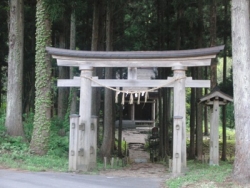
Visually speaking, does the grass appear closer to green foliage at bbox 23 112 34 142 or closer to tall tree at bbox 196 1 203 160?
green foliage at bbox 23 112 34 142

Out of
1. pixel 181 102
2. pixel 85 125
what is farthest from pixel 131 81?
pixel 85 125

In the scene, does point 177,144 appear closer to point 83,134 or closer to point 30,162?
point 83,134

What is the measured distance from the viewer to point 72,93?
19422mm

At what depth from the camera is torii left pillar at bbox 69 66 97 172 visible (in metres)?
11.4

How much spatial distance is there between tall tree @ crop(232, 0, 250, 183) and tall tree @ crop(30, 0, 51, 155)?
7.57 m

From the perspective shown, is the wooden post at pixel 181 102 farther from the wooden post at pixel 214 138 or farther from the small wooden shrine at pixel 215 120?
the wooden post at pixel 214 138

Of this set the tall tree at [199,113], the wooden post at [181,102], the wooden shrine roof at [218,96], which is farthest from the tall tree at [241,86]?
the tall tree at [199,113]

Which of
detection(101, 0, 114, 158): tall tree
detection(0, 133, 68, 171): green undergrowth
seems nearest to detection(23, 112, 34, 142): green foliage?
detection(0, 133, 68, 171): green undergrowth

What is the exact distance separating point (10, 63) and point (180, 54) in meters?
7.88

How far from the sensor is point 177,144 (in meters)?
10.8

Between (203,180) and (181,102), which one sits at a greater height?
(181,102)

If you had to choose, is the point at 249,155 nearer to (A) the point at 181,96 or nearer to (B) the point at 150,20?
(A) the point at 181,96

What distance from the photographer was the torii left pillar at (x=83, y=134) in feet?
37.3

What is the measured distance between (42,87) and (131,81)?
410cm
